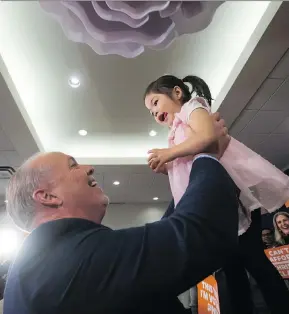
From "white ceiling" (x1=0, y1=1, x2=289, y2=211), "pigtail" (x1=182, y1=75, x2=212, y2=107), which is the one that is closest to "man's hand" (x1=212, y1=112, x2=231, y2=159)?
"pigtail" (x1=182, y1=75, x2=212, y2=107)

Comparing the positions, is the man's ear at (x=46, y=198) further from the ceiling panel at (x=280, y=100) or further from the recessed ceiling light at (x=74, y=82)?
A: the ceiling panel at (x=280, y=100)

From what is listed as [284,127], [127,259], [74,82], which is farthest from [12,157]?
[127,259]

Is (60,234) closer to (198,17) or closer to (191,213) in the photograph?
(191,213)

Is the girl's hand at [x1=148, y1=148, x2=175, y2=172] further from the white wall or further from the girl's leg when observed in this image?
the white wall

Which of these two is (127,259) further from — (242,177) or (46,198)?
(242,177)

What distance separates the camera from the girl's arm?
0.83 metres

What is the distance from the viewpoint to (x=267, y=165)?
44.9 inches

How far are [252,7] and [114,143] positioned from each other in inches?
95.4

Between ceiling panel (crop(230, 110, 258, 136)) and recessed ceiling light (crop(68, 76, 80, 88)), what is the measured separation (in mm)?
1674

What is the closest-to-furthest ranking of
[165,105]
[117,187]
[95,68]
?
[165,105] < [95,68] < [117,187]

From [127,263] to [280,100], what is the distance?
296 centimetres

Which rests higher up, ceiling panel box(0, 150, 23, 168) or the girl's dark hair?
ceiling panel box(0, 150, 23, 168)

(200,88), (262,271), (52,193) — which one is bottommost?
(262,271)

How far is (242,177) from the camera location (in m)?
1.11
